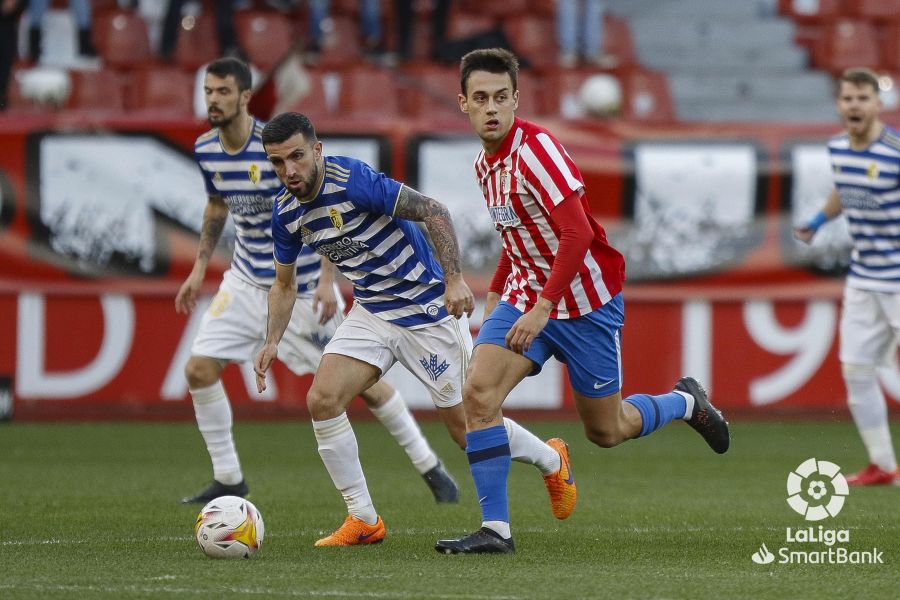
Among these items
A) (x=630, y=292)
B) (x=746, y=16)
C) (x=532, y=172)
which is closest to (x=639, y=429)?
(x=532, y=172)

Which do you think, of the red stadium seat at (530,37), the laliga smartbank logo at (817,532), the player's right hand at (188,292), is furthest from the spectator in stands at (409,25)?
the player's right hand at (188,292)

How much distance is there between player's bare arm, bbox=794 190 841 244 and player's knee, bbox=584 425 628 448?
291 centimetres

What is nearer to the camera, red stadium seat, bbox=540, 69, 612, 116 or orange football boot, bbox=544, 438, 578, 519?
orange football boot, bbox=544, 438, 578, 519

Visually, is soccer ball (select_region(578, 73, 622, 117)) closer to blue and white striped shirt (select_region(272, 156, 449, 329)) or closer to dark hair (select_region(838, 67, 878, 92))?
dark hair (select_region(838, 67, 878, 92))

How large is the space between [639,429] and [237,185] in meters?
2.65

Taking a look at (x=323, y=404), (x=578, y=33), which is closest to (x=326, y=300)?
(x=323, y=404)

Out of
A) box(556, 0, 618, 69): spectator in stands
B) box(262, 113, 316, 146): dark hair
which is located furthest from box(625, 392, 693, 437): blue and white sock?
box(556, 0, 618, 69): spectator in stands

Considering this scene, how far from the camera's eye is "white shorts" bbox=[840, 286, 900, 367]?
918cm

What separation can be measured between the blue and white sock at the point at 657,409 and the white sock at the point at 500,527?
864mm

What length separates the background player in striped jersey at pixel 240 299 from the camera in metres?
8.11

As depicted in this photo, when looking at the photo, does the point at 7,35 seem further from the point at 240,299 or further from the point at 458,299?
the point at 458,299

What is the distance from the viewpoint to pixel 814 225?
9.23 m

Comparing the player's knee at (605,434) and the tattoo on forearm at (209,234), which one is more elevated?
the tattoo on forearm at (209,234)

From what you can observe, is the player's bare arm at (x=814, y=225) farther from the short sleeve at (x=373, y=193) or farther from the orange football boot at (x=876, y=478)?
the short sleeve at (x=373, y=193)
